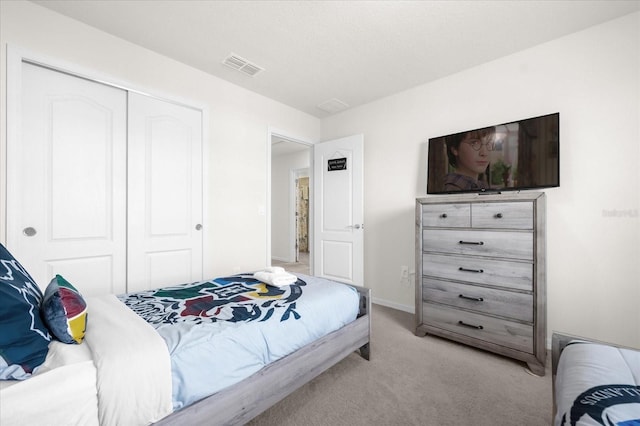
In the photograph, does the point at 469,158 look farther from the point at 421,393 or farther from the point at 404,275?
the point at 421,393

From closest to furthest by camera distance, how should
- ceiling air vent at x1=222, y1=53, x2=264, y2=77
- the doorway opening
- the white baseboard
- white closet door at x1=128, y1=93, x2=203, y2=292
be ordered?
1. white closet door at x1=128, y1=93, x2=203, y2=292
2. ceiling air vent at x1=222, y1=53, x2=264, y2=77
3. the white baseboard
4. the doorway opening

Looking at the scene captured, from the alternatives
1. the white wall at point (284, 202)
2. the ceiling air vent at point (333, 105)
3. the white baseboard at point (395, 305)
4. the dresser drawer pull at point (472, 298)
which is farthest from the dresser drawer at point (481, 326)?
the white wall at point (284, 202)

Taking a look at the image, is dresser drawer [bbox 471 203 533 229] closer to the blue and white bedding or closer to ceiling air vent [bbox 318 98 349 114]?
the blue and white bedding

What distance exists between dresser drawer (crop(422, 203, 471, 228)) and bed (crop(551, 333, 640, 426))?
4.06 feet

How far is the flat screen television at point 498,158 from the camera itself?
228 cm

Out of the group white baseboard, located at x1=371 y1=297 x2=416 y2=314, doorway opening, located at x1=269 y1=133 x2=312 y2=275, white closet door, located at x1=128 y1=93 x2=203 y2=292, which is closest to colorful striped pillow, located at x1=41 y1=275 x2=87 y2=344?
white closet door, located at x1=128 y1=93 x2=203 y2=292

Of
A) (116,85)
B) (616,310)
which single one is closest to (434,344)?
(616,310)

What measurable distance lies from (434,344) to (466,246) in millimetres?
920

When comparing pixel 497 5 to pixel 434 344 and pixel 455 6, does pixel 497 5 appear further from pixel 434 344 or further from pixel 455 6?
pixel 434 344

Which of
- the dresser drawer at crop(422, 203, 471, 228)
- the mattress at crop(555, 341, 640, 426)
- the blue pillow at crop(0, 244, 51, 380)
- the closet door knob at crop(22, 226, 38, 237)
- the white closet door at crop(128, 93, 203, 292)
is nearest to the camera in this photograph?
the mattress at crop(555, 341, 640, 426)

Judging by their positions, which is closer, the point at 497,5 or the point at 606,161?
the point at 497,5

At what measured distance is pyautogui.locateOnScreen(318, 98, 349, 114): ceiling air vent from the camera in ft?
12.1

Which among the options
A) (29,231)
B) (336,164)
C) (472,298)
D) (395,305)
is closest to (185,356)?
(29,231)

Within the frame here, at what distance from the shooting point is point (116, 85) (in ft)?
7.89
